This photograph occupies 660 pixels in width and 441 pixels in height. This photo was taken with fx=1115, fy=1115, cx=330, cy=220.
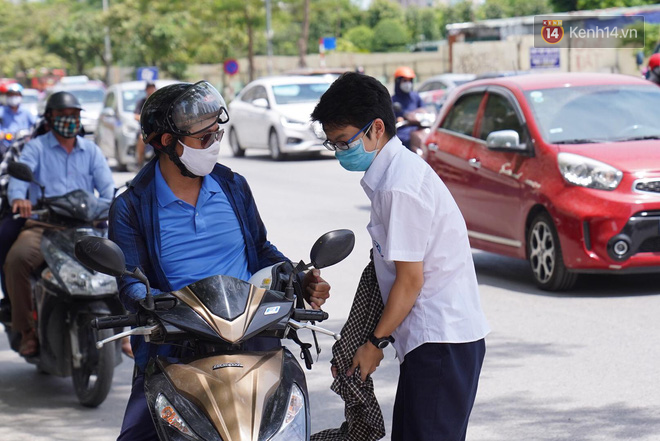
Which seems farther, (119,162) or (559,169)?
(119,162)

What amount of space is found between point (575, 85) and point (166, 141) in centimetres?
662

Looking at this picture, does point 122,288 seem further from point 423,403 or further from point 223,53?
point 223,53

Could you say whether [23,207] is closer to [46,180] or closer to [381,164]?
[46,180]

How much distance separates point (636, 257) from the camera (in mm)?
8461

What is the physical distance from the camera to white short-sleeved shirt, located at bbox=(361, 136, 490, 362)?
11.4 feet

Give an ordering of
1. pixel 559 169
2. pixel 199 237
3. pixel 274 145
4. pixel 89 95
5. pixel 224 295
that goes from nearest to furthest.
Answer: pixel 224 295 < pixel 199 237 < pixel 559 169 < pixel 274 145 < pixel 89 95

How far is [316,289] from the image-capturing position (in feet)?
12.2

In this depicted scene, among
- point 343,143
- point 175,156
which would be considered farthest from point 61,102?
point 343,143

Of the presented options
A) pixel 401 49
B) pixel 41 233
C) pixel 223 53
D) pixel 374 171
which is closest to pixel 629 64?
pixel 223 53

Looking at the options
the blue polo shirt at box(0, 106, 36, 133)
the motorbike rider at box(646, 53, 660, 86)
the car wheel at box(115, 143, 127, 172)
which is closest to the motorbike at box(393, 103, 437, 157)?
the motorbike rider at box(646, 53, 660, 86)

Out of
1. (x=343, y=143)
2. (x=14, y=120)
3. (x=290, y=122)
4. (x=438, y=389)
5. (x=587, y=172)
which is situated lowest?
(x=290, y=122)

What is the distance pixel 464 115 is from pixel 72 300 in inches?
203

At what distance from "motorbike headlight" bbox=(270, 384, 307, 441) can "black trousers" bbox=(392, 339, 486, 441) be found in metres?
0.56

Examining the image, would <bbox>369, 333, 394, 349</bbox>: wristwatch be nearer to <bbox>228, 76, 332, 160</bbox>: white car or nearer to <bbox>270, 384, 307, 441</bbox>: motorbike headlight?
<bbox>270, 384, 307, 441</bbox>: motorbike headlight
